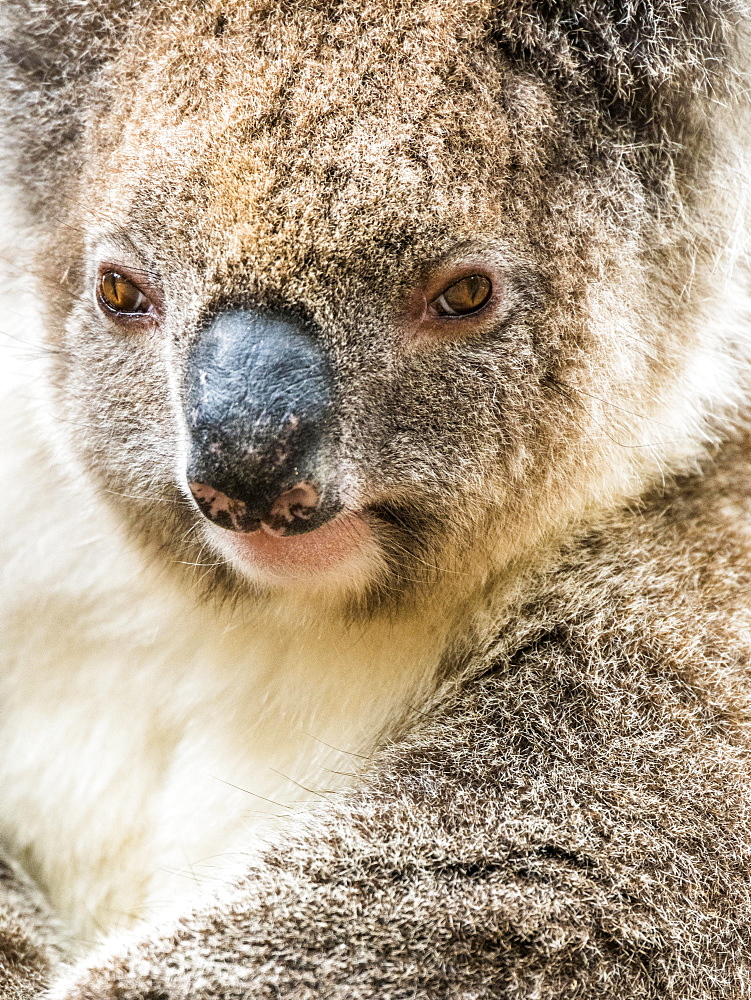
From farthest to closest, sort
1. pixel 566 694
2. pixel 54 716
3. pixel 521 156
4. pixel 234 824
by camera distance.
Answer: pixel 54 716
pixel 234 824
pixel 566 694
pixel 521 156

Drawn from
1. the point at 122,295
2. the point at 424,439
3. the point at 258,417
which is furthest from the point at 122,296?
the point at 424,439

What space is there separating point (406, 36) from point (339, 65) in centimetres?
12

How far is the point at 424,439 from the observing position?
1837mm

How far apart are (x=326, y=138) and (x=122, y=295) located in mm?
469

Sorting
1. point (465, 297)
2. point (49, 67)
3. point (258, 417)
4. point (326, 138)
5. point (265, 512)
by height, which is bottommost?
point (265, 512)

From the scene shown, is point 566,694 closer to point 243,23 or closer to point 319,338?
point 319,338

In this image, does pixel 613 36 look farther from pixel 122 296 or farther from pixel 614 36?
pixel 122 296

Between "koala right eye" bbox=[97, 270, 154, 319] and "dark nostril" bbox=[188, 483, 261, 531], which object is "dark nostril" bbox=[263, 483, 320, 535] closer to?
"dark nostril" bbox=[188, 483, 261, 531]

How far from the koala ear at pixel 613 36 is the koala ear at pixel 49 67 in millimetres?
646

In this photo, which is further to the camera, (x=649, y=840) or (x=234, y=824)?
(x=234, y=824)

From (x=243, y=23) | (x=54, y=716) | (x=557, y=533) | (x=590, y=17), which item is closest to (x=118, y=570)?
(x=54, y=716)

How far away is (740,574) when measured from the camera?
2.11m

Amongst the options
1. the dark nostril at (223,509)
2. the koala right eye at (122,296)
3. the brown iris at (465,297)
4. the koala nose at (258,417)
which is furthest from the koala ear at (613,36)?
the dark nostril at (223,509)

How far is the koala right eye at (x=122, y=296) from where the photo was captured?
1907 mm
